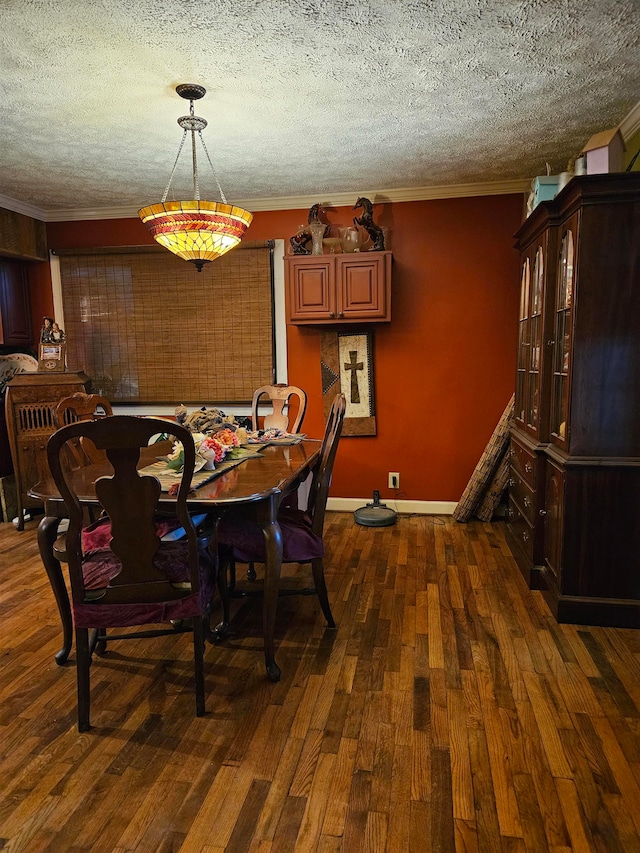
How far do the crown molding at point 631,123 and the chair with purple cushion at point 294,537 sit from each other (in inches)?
82.1

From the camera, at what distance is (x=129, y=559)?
1812 millimetres

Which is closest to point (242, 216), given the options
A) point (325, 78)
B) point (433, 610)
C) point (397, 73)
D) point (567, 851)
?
point (325, 78)

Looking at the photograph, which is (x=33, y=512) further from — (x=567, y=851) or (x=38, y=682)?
(x=567, y=851)

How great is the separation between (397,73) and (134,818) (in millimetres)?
2861

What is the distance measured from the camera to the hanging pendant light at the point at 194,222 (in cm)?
244

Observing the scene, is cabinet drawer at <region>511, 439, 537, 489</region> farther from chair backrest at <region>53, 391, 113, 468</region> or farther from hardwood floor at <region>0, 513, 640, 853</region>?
chair backrest at <region>53, 391, 113, 468</region>

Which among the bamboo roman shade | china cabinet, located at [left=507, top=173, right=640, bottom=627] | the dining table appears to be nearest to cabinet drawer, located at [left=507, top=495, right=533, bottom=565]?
china cabinet, located at [left=507, top=173, right=640, bottom=627]

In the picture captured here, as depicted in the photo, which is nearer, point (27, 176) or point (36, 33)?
point (36, 33)

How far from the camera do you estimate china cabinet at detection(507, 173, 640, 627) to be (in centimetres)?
238

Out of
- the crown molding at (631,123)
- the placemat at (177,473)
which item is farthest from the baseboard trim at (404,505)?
the crown molding at (631,123)

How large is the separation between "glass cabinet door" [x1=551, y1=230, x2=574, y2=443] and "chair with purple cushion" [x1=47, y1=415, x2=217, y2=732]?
1821 millimetres

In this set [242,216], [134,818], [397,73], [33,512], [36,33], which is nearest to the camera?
[134,818]

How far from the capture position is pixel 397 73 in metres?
2.32

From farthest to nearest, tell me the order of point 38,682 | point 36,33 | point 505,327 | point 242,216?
point 505,327, point 242,216, point 38,682, point 36,33
